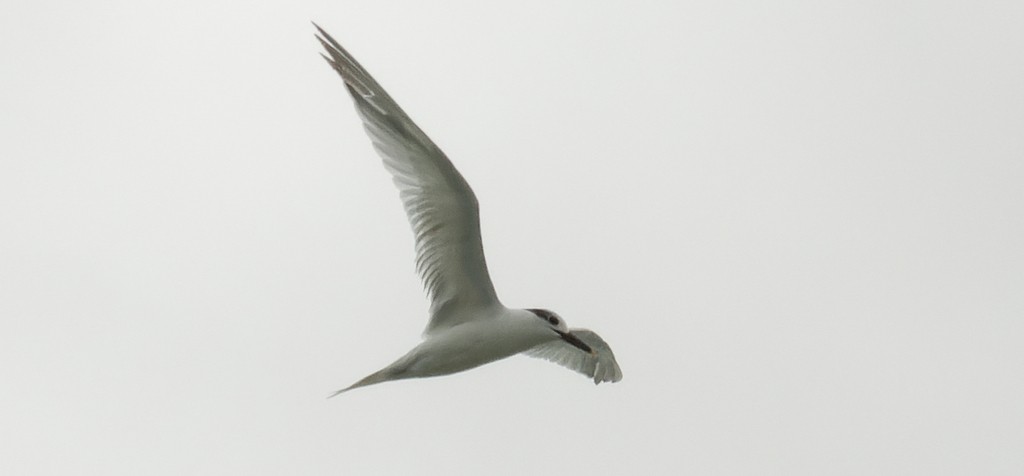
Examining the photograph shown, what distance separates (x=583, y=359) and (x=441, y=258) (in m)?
2.51

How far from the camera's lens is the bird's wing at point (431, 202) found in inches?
492

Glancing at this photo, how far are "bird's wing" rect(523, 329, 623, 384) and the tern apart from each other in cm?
115

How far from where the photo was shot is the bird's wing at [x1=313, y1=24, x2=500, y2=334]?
41.0 feet

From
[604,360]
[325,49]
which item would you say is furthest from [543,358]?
[325,49]

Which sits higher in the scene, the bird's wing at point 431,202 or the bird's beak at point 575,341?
the bird's wing at point 431,202

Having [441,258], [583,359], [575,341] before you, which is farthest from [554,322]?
[583,359]

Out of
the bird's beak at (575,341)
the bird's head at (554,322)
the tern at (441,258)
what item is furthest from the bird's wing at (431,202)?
the bird's beak at (575,341)

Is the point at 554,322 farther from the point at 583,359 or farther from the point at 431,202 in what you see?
the point at 583,359

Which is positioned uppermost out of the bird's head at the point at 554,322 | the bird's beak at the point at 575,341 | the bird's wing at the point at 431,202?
the bird's wing at the point at 431,202

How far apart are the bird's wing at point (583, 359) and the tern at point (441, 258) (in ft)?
3.78

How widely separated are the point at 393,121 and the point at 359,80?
40 cm

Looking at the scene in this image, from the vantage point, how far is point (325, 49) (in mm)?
Answer: 12367

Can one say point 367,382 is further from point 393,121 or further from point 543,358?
point 543,358

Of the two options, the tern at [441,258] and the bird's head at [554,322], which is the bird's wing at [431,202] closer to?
the tern at [441,258]
